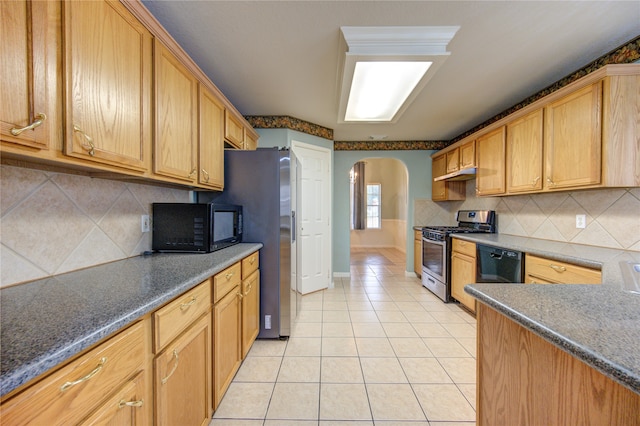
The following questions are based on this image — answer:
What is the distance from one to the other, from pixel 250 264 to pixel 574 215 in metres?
2.85

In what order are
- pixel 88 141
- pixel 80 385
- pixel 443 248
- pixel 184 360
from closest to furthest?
pixel 80 385 → pixel 88 141 → pixel 184 360 → pixel 443 248

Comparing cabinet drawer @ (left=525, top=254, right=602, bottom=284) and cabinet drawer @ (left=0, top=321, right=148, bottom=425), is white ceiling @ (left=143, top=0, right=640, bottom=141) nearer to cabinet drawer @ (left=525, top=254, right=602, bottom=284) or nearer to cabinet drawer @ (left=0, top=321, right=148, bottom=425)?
cabinet drawer @ (left=525, top=254, right=602, bottom=284)

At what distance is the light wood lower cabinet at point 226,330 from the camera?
4.43 feet

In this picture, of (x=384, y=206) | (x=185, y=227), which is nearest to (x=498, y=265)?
(x=185, y=227)

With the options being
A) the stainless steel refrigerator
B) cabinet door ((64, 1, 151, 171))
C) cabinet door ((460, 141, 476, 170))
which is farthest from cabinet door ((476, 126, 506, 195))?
cabinet door ((64, 1, 151, 171))

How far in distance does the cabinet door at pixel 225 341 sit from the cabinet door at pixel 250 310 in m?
0.07

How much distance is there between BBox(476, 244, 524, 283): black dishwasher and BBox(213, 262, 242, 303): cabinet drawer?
2284 millimetres

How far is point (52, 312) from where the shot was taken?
28.4 inches

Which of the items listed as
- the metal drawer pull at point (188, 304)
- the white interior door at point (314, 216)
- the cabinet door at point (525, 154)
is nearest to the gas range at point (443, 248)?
the cabinet door at point (525, 154)

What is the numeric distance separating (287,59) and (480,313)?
2125mm

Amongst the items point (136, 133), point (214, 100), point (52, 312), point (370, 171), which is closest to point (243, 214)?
point (214, 100)

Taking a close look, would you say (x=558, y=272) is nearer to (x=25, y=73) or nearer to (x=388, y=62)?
(x=388, y=62)

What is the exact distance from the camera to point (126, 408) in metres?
0.73

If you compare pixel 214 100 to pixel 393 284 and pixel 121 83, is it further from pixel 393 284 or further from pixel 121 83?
pixel 393 284
